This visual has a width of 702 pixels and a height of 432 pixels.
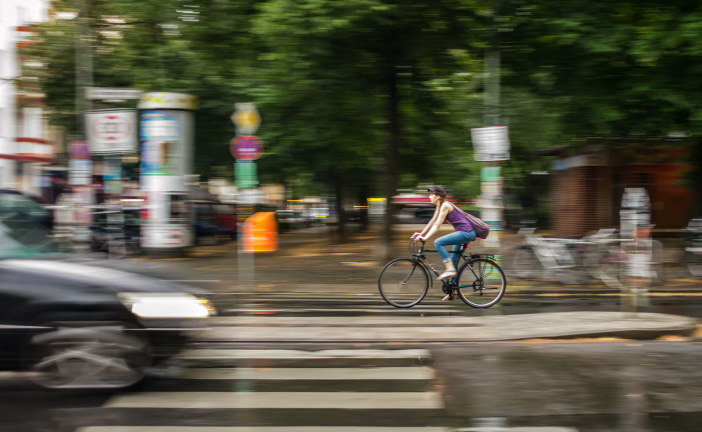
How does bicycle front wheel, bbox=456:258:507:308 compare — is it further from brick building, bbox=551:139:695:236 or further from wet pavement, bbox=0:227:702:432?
brick building, bbox=551:139:695:236

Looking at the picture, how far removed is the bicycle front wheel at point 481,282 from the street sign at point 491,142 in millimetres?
3263

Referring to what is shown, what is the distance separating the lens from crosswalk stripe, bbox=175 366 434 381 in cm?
587

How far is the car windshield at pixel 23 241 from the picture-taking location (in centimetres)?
562

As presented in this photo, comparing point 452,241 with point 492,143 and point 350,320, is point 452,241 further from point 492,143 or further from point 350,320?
point 492,143

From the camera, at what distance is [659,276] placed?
42.4ft

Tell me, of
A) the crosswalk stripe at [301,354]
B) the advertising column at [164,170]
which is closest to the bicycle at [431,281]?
the crosswalk stripe at [301,354]

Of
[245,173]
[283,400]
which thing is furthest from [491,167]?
[283,400]

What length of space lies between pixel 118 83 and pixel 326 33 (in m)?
11.3

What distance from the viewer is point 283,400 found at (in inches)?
204

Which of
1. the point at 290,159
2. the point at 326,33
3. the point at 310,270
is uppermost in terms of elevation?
the point at 326,33

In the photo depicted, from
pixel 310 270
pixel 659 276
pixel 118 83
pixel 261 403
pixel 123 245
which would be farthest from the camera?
pixel 118 83

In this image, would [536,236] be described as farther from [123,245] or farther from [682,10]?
[123,245]

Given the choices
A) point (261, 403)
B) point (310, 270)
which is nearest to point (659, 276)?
point (310, 270)

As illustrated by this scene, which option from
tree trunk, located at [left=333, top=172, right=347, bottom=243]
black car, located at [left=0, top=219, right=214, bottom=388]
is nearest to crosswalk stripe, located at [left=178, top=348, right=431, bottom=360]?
black car, located at [left=0, top=219, right=214, bottom=388]
